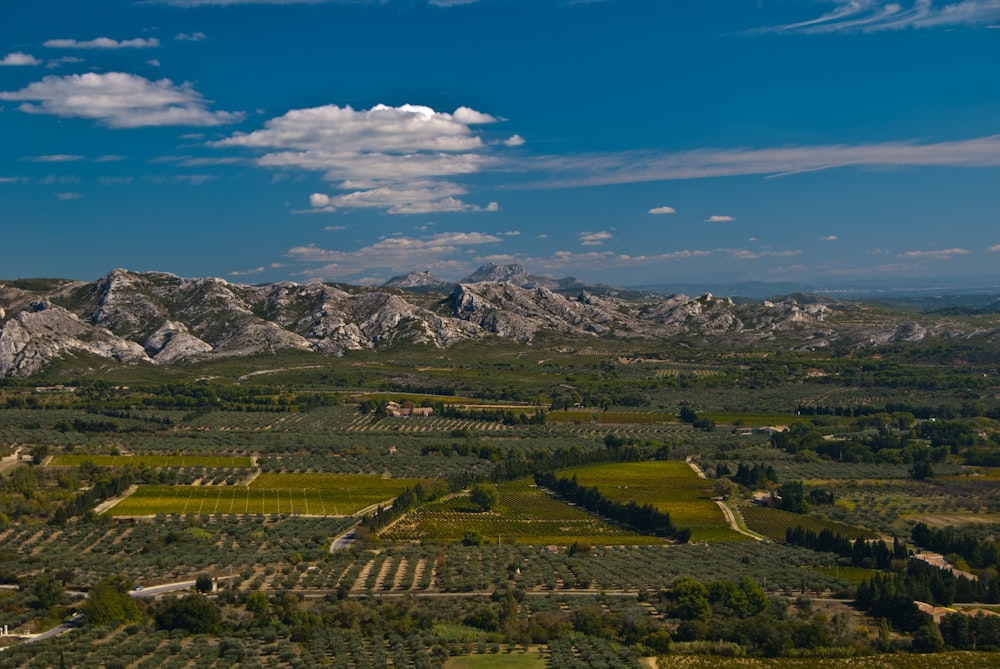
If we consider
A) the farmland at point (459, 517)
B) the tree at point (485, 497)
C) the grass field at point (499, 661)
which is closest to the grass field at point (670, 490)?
the farmland at point (459, 517)

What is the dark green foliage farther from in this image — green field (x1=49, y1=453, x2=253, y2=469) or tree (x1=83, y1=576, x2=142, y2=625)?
green field (x1=49, y1=453, x2=253, y2=469)

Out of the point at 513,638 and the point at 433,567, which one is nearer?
the point at 513,638

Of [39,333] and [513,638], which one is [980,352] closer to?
[513,638]

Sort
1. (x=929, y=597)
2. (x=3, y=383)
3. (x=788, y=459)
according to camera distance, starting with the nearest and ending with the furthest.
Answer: (x=929, y=597) < (x=788, y=459) < (x=3, y=383)

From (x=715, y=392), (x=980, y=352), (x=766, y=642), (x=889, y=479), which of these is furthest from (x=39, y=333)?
(x=980, y=352)

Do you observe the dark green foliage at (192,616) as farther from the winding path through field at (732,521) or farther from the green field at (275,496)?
the winding path through field at (732,521)

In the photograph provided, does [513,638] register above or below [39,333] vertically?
below
